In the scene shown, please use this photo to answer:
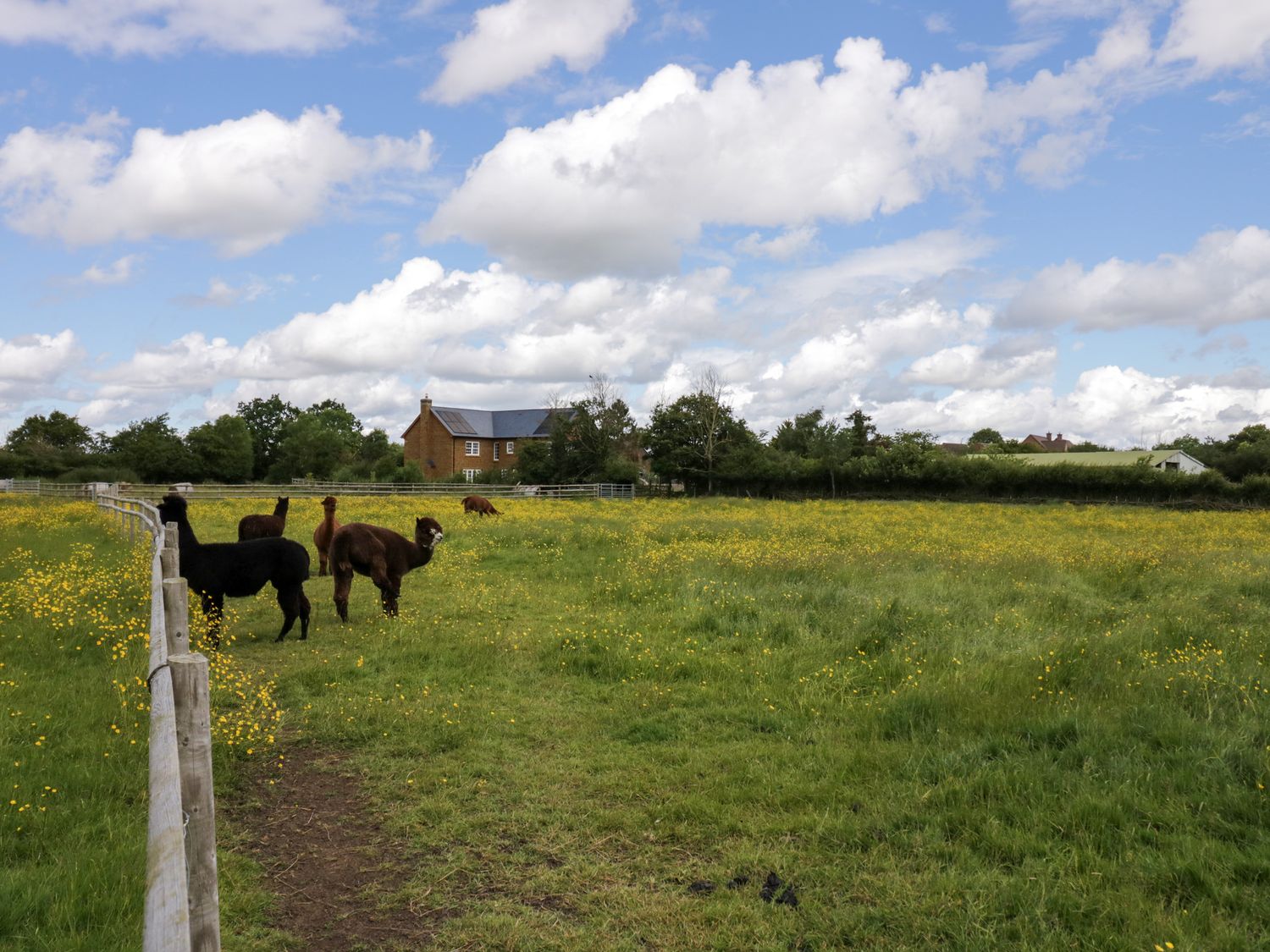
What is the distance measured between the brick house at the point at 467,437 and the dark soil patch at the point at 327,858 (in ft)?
212

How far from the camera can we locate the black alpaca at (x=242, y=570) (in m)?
9.60

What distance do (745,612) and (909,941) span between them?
6831mm

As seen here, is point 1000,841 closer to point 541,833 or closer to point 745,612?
point 541,833

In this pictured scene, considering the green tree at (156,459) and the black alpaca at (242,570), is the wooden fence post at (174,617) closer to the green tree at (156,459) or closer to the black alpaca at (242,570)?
the black alpaca at (242,570)

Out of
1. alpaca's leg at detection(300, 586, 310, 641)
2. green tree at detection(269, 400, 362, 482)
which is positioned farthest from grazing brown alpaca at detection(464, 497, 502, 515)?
green tree at detection(269, 400, 362, 482)

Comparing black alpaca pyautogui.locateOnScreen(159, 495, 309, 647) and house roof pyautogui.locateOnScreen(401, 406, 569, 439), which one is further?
house roof pyautogui.locateOnScreen(401, 406, 569, 439)

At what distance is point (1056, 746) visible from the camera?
6.14 m

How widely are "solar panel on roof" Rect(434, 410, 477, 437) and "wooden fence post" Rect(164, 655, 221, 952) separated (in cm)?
7181

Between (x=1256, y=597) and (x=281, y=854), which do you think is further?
(x=1256, y=597)

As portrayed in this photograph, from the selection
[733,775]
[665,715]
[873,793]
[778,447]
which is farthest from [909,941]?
[778,447]

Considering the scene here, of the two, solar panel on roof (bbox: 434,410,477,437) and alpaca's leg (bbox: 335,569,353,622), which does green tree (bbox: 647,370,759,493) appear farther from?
alpaca's leg (bbox: 335,569,353,622)

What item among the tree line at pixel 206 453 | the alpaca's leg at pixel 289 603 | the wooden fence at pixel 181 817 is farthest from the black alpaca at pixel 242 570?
the tree line at pixel 206 453

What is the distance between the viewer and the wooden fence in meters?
2.11

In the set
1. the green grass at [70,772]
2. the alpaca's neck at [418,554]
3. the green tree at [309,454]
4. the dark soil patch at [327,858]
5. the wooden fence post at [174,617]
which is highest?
the green tree at [309,454]
